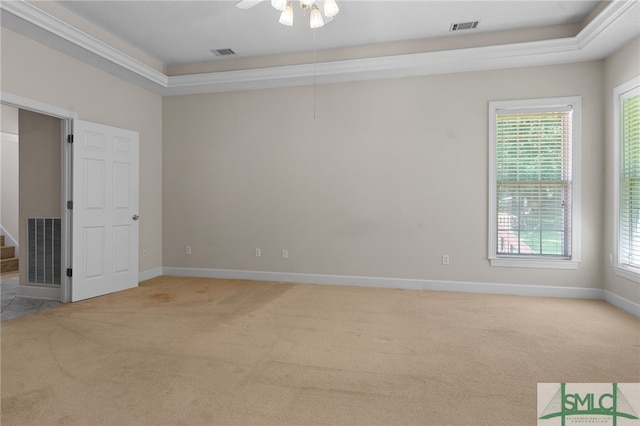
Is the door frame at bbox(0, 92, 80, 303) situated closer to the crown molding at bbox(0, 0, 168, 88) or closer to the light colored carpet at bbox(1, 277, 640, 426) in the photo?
the light colored carpet at bbox(1, 277, 640, 426)

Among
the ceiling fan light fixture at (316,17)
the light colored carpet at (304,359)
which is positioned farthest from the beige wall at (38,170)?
the ceiling fan light fixture at (316,17)

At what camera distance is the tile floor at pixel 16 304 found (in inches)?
149

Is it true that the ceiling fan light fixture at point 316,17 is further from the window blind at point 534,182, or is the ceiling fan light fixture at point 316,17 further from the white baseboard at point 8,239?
the white baseboard at point 8,239

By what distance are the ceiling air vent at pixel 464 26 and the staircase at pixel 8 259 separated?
7.64 meters

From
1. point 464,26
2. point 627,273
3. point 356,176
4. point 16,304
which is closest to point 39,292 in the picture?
point 16,304

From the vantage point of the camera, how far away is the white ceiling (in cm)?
375

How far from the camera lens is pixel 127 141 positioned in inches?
192

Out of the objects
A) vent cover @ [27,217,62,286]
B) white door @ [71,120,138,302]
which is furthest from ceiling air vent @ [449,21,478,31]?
vent cover @ [27,217,62,286]

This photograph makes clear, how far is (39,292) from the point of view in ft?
14.6

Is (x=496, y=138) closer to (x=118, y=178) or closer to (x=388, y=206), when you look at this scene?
(x=388, y=206)

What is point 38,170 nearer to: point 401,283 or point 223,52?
point 223,52

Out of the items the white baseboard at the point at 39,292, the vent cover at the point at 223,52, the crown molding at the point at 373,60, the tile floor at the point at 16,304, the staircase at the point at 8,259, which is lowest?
the tile floor at the point at 16,304

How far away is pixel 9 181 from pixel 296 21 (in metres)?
6.55

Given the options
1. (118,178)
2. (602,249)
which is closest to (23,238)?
(118,178)
